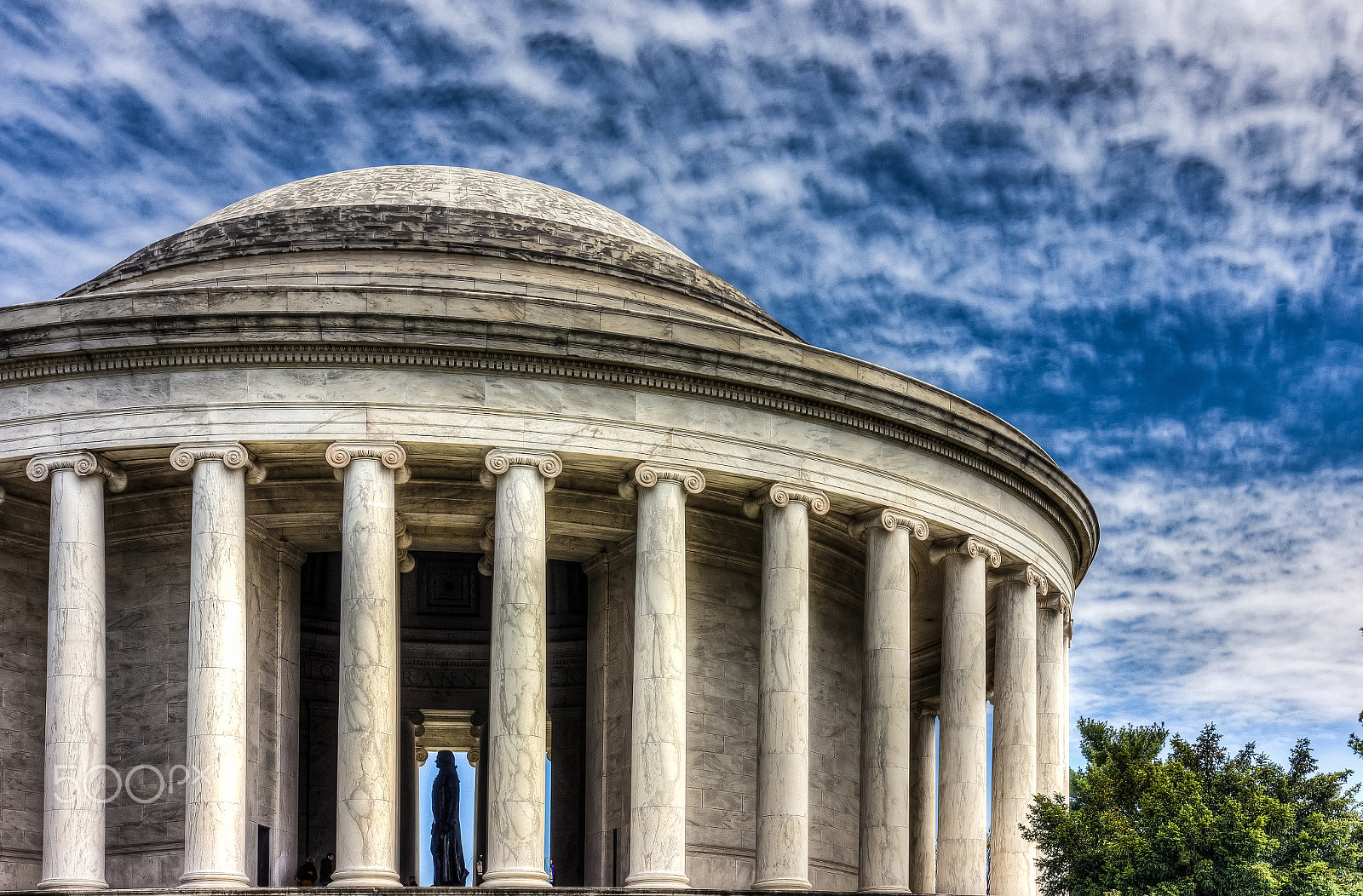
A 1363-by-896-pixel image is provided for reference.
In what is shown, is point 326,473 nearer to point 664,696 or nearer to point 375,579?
point 375,579

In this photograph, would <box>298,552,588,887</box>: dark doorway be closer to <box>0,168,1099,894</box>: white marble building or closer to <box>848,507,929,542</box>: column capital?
<box>0,168,1099,894</box>: white marble building

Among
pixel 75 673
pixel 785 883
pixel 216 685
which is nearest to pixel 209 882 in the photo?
pixel 216 685

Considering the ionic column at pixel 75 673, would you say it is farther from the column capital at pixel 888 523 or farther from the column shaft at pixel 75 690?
the column capital at pixel 888 523

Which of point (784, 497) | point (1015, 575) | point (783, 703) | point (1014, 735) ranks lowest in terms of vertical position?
point (1014, 735)

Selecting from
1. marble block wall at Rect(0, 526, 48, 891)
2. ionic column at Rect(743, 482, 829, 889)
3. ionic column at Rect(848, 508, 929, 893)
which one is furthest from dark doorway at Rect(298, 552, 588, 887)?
ionic column at Rect(743, 482, 829, 889)

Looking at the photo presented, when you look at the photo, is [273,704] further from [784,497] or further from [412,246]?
[784,497]

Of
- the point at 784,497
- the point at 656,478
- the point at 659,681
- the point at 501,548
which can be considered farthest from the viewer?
the point at 784,497

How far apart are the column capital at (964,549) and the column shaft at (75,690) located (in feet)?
75.8

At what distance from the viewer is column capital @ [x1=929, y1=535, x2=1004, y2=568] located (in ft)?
154

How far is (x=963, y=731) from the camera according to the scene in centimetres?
4581

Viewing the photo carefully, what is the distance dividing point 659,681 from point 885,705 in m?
7.17

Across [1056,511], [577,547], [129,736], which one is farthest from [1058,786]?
[129,736]

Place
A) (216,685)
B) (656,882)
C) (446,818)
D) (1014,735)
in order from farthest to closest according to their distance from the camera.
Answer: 1. (446,818)
2. (1014,735)
3. (656,882)
4. (216,685)

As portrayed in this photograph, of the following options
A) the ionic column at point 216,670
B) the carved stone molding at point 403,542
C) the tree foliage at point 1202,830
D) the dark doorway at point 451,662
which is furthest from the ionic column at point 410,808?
the tree foliage at point 1202,830
